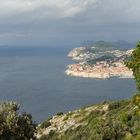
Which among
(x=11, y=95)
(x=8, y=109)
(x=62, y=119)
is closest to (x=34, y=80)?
(x=11, y=95)

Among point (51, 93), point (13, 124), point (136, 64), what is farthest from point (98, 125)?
point (51, 93)

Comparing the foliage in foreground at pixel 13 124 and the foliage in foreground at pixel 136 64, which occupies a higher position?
the foliage in foreground at pixel 136 64

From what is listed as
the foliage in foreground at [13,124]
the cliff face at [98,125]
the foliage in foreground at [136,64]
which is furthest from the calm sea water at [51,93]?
the foliage in foreground at [136,64]

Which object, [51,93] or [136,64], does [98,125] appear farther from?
[51,93]

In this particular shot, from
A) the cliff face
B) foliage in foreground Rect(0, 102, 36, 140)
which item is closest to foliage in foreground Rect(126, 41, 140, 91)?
the cliff face

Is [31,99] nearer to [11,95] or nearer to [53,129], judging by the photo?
[11,95]

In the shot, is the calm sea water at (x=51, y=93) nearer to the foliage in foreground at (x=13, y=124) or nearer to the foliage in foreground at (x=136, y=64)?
the foliage in foreground at (x=13, y=124)

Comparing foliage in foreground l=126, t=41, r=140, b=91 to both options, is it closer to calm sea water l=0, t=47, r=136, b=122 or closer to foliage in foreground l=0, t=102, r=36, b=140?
foliage in foreground l=0, t=102, r=36, b=140
